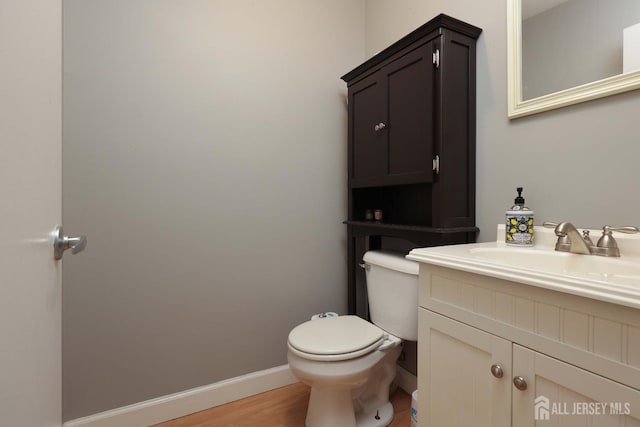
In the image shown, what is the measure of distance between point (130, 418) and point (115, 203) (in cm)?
98

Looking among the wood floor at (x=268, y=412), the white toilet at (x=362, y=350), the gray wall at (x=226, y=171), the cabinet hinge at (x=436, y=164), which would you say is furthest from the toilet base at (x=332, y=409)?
the cabinet hinge at (x=436, y=164)

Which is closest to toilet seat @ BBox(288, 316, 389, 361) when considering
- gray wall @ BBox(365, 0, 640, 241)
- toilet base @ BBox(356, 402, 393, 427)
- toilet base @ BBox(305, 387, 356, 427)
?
toilet base @ BBox(305, 387, 356, 427)

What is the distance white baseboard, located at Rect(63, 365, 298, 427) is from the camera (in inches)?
52.9

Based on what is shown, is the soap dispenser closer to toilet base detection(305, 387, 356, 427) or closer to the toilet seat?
the toilet seat

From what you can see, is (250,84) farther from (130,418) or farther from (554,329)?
(130,418)

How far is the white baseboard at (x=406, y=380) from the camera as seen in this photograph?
1579mm

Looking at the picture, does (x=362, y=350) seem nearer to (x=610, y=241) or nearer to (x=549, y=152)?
(x=610, y=241)

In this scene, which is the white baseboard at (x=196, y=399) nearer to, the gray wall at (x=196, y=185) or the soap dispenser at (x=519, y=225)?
the gray wall at (x=196, y=185)

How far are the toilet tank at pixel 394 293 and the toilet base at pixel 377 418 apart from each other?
39 centimetres

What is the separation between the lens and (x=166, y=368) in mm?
1457

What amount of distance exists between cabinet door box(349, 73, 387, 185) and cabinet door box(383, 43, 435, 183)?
5cm

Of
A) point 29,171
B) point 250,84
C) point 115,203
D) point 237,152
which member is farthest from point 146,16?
point 29,171

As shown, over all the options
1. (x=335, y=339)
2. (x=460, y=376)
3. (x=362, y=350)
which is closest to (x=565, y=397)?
(x=460, y=376)

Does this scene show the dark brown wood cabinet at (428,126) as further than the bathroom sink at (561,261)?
Yes
